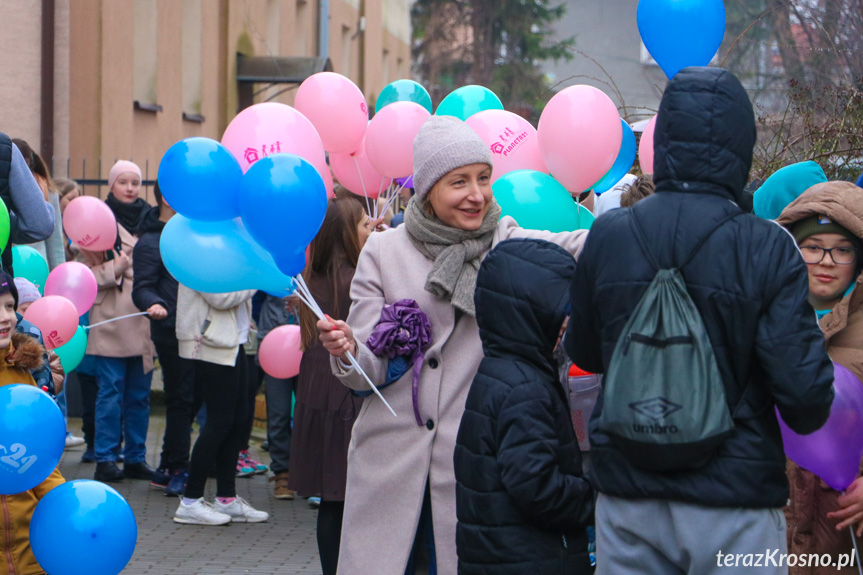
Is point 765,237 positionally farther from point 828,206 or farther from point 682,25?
point 682,25

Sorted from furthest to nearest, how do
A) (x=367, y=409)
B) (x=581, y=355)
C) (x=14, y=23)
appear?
(x=14, y=23) → (x=367, y=409) → (x=581, y=355)

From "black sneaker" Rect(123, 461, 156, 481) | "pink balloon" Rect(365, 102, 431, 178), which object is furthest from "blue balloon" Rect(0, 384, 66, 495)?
"black sneaker" Rect(123, 461, 156, 481)

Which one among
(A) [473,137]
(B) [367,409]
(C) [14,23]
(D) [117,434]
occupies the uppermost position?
(C) [14,23]

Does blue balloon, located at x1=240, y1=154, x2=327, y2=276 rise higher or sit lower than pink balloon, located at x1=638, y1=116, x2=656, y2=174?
lower

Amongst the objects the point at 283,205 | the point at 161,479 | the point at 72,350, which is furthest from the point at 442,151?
the point at 161,479

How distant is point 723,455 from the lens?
2395mm

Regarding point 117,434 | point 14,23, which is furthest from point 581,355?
point 14,23

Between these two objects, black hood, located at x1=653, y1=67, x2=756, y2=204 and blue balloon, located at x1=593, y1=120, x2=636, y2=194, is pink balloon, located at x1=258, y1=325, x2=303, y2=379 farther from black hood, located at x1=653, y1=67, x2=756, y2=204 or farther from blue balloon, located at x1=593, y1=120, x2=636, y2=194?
black hood, located at x1=653, y1=67, x2=756, y2=204

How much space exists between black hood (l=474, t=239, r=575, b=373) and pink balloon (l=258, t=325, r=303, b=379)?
3.48 meters

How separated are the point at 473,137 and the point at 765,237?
1.32 meters

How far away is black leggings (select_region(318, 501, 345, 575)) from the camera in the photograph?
4.29 m

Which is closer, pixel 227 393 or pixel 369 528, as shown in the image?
pixel 369 528

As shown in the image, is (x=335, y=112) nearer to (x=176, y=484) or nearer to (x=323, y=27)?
(x=176, y=484)

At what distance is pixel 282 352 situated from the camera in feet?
20.9
